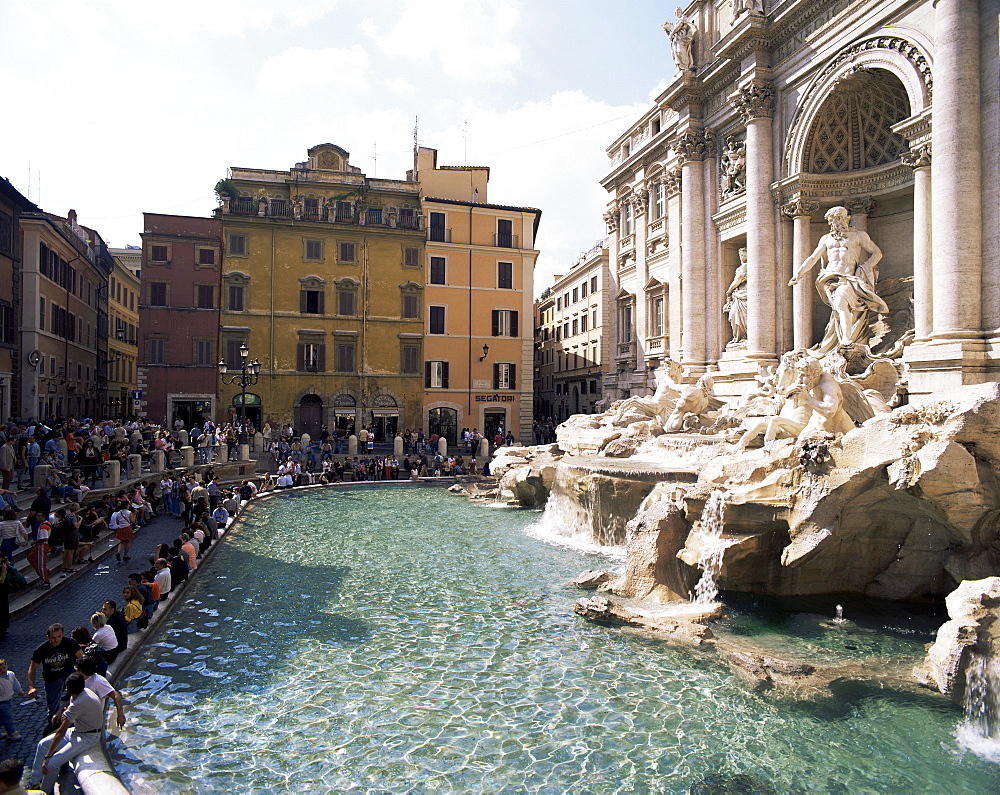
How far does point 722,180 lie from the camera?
23969 millimetres

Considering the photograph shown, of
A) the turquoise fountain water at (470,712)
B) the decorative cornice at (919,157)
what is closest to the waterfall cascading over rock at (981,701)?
the turquoise fountain water at (470,712)

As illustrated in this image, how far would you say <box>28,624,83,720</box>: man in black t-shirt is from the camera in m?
6.16

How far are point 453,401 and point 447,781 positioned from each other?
1161 inches

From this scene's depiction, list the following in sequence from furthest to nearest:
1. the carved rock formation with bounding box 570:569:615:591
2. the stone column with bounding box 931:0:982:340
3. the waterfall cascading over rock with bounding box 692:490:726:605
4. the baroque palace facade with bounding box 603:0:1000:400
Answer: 1. the baroque palace facade with bounding box 603:0:1000:400
2. the stone column with bounding box 931:0:982:340
3. the carved rock formation with bounding box 570:569:615:591
4. the waterfall cascading over rock with bounding box 692:490:726:605

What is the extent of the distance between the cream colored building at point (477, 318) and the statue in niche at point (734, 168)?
13927mm

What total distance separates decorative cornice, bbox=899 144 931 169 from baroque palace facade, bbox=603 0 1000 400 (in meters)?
0.05

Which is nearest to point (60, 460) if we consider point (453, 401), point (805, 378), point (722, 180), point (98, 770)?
point (98, 770)

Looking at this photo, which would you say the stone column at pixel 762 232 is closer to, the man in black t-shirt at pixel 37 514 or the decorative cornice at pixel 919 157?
the decorative cornice at pixel 919 157

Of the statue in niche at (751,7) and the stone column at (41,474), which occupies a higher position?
the statue in niche at (751,7)

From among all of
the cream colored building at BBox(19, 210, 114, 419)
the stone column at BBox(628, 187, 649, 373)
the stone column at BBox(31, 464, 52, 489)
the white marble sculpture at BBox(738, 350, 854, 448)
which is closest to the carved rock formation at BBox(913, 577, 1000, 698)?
the white marble sculpture at BBox(738, 350, 854, 448)

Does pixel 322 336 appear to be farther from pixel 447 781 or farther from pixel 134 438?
pixel 447 781

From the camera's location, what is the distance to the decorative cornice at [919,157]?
15.5 meters

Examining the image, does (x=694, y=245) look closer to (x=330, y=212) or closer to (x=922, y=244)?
(x=922, y=244)

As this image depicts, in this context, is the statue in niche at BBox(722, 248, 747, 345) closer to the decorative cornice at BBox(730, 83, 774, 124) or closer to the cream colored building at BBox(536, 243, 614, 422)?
the decorative cornice at BBox(730, 83, 774, 124)
